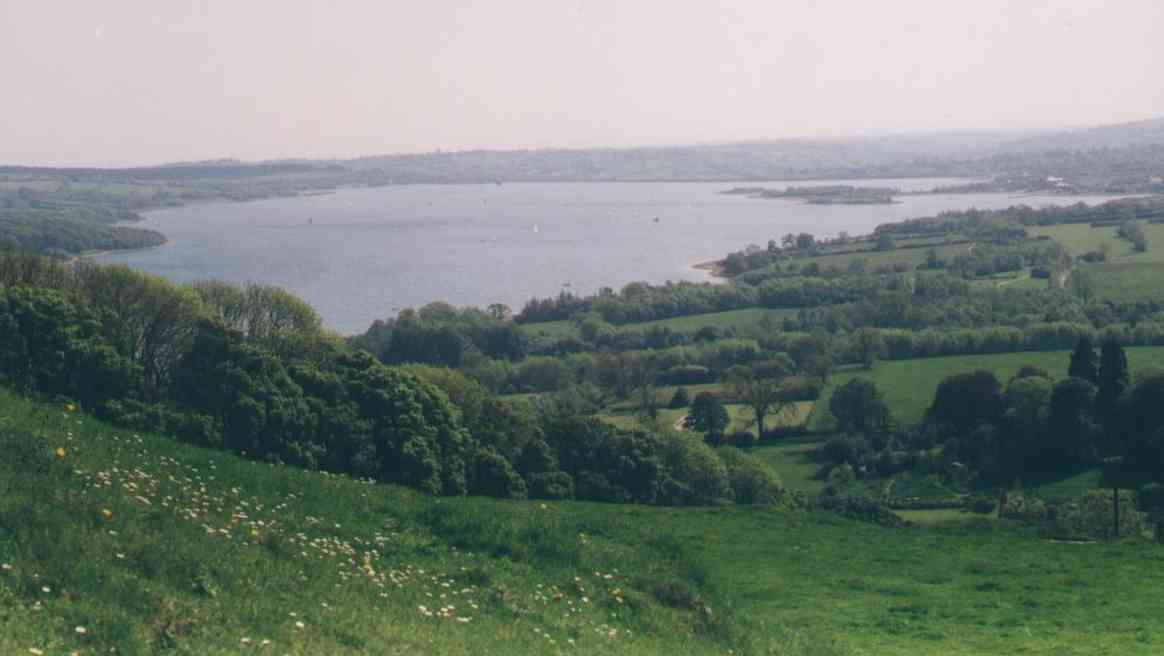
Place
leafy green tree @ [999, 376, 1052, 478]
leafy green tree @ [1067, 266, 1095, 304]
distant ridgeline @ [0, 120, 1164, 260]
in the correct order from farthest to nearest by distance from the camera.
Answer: distant ridgeline @ [0, 120, 1164, 260] < leafy green tree @ [1067, 266, 1095, 304] < leafy green tree @ [999, 376, 1052, 478]

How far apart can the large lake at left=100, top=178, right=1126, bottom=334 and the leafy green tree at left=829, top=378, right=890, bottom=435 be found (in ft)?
84.2

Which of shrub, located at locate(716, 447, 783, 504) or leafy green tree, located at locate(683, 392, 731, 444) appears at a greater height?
shrub, located at locate(716, 447, 783, 504)

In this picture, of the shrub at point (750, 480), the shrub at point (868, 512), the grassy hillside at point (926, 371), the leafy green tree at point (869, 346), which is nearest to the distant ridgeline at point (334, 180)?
the shrub at point (750, 480)

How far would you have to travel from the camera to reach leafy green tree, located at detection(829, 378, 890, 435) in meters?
34.4

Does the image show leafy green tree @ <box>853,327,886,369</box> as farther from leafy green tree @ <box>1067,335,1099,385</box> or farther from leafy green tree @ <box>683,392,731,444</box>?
leafy green tree @ <box>1067,335,1099,385</box>

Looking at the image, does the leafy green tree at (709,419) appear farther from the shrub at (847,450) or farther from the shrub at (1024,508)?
the shrub at (1024,508)

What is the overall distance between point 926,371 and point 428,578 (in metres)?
35.1

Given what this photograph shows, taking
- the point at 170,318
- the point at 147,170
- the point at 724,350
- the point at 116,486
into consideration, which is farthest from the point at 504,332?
the point at 147,170

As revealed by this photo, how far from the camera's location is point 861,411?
3478 cm

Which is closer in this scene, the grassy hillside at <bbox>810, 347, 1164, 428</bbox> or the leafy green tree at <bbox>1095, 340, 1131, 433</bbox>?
the leafy green tree at <bbox>1095, 340, 1131, 433</bbox>

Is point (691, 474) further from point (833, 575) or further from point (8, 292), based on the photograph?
point (8, 292)

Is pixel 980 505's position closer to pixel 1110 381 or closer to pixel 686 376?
pixel 1110 381

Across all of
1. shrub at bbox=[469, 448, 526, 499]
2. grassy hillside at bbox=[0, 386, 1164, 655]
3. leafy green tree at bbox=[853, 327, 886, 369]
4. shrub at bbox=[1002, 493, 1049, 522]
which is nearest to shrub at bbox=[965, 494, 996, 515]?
shrub at bbox=[1002, 493, 1049, 522]

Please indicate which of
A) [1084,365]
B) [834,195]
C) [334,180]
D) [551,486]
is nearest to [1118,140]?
[834,195]
